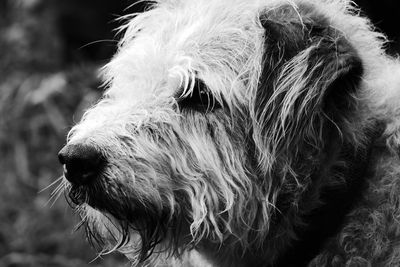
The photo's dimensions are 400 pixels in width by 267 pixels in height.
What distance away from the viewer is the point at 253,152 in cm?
344

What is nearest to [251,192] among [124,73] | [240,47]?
[240,47]

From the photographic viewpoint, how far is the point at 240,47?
3586 millimetres

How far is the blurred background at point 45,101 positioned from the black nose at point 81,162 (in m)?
1.68

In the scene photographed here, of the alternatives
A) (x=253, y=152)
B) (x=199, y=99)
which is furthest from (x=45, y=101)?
(x=253, y=152)

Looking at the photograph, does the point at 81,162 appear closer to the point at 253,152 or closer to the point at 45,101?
the point at 253,152

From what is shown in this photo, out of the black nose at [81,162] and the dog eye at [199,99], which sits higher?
the dog eye at [199,99]

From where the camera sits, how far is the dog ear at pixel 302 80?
10.9 ft

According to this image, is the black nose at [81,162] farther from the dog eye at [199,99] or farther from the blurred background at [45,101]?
the blurred background at [45,101]

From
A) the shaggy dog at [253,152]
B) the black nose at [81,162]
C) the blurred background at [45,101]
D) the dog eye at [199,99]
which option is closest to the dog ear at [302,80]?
the shaggy dog at [253,152]

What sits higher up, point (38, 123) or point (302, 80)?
point (302, 80)

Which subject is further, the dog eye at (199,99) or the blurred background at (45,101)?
the blurred background at (45,101)

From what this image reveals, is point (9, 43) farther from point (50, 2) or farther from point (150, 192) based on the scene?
point (150, 192)

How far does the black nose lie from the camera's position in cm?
329

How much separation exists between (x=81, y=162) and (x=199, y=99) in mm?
681
